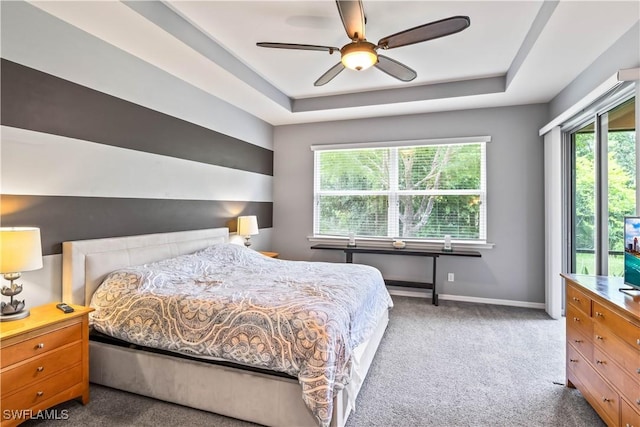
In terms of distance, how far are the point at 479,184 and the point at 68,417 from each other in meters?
→ 4.89

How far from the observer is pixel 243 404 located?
2.00 metres

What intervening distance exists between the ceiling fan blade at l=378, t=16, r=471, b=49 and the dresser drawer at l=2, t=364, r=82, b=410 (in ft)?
10.0

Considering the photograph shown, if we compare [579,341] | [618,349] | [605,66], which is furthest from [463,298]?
[605,66]

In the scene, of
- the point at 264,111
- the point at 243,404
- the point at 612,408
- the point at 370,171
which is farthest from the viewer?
the point at 370,171

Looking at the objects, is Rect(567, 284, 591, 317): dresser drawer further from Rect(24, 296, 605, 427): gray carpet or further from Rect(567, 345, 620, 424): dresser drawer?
Rect(24, 296, 605, 427): gray carpet

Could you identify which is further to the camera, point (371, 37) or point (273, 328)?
point (371, 37)

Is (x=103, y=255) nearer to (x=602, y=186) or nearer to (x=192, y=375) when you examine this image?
(x=192, y=375)

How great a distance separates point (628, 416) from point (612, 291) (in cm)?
68

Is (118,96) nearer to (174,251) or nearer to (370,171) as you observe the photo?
(174,251)

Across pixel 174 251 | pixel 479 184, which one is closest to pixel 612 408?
pixel 479 184

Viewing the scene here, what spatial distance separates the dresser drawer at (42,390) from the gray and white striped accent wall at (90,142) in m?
0.62

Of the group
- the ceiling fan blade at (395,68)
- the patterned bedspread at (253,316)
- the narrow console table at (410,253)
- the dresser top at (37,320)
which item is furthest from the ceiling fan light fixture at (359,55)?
the narrow console table at (410,253)

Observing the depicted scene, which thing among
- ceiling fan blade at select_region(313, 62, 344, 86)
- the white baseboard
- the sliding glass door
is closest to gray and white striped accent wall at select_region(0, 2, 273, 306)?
Answer: ceiling fan blade at select_region(313, 62, 344, 86)

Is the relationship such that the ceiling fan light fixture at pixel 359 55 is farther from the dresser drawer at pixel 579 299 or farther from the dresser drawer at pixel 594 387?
the dresser drawer at pixel 594 387
